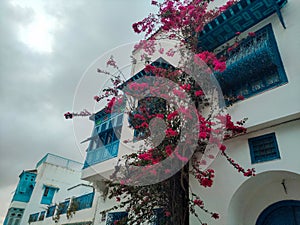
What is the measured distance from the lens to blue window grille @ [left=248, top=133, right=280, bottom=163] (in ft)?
12.2

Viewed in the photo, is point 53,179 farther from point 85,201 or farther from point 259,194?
point 259,194

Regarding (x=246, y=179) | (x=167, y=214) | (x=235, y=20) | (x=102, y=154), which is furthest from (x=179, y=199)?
(x=102, y=154)

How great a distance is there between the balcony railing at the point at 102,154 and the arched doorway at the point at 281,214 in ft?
16.2

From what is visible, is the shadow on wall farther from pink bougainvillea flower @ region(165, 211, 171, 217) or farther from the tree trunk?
pink bougainvillea flower @ region(165, 211, 171, 217)

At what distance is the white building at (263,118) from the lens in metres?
3.66

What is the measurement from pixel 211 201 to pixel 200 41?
3956 mm

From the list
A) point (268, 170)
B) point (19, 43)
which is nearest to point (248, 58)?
point (268, 170)

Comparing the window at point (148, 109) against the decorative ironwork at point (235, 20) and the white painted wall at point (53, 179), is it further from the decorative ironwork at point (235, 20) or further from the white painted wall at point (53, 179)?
the white painted wall at point (53, 179)

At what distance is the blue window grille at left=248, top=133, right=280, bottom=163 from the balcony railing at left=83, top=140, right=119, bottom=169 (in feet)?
15.7

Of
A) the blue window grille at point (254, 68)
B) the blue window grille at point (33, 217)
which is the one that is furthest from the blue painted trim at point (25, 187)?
the blue window grille at point (254, 68)

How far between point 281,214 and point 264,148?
1.22 m

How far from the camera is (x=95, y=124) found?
10242mm

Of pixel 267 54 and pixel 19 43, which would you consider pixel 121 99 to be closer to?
pixel 267 54

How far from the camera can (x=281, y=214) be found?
377cm
